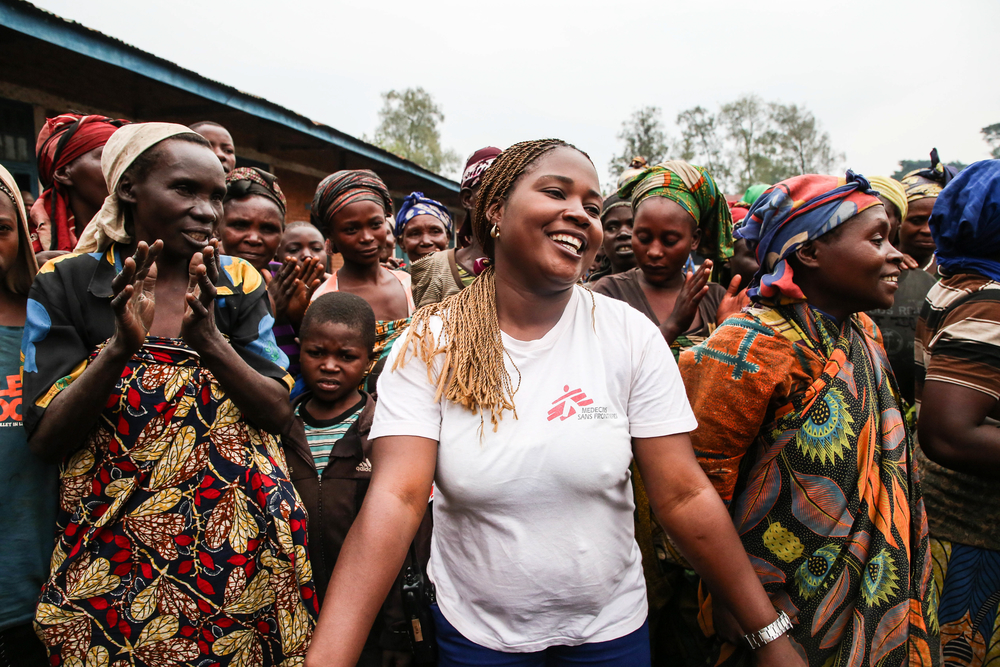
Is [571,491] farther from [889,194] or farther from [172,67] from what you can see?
[172,67]

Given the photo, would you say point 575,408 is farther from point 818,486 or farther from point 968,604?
point 968,604

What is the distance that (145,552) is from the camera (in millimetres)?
1794

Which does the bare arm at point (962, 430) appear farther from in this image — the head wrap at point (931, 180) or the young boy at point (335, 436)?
the head wrap at point (931, 180)

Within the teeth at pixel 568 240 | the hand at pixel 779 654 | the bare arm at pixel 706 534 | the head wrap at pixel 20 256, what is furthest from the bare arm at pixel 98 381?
the hand at pixel 779 654

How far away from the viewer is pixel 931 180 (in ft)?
13.6

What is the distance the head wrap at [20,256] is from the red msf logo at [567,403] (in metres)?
1.83

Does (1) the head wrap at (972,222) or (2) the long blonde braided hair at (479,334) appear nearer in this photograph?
(2) the long blonde braided hair at (479,334)

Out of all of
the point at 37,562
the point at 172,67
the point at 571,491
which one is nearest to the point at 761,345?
the point at 571,491

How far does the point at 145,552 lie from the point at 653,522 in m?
1.82

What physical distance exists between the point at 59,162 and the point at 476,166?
2184 mm

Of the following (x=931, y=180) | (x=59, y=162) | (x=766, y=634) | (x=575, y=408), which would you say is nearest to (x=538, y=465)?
(x=575, y=408)

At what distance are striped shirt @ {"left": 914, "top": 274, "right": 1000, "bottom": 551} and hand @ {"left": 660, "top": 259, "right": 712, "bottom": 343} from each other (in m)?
0.89

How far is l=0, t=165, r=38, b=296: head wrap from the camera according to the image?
198 cm

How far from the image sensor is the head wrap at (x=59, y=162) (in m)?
2.58
